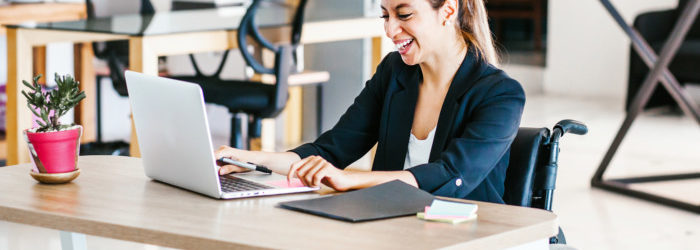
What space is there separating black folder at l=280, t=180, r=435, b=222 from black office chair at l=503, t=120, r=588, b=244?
→ 48 cm

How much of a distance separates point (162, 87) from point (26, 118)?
8.31 ft

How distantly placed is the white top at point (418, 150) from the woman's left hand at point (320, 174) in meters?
0.42

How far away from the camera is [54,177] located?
177 cm

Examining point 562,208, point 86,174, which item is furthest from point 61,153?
point 562,208

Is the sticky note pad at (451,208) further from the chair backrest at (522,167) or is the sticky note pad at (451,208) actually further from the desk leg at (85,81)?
the desk leg at (85,81)

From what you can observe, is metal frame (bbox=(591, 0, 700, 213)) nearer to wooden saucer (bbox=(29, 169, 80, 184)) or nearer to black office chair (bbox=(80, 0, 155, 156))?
black office chair (bbox=(80, 0, 155, 156))

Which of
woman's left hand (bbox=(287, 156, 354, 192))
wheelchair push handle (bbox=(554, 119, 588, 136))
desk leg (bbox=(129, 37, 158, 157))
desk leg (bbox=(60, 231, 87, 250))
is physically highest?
desk leg (bbox=(129, 37, 158, 157))

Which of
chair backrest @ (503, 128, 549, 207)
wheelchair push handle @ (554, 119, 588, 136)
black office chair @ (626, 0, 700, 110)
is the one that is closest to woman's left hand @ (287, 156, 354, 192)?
chair backrest @ (503, 128, 549, 207)

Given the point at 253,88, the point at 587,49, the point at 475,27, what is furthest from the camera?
the point at 587,49

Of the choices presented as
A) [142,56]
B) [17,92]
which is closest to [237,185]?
[142,56]

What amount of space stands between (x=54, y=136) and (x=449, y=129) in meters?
0.79

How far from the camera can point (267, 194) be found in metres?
1.69

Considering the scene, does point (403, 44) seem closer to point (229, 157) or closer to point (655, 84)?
point (229, 157)

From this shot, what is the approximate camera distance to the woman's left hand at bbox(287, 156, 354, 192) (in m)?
1.72
